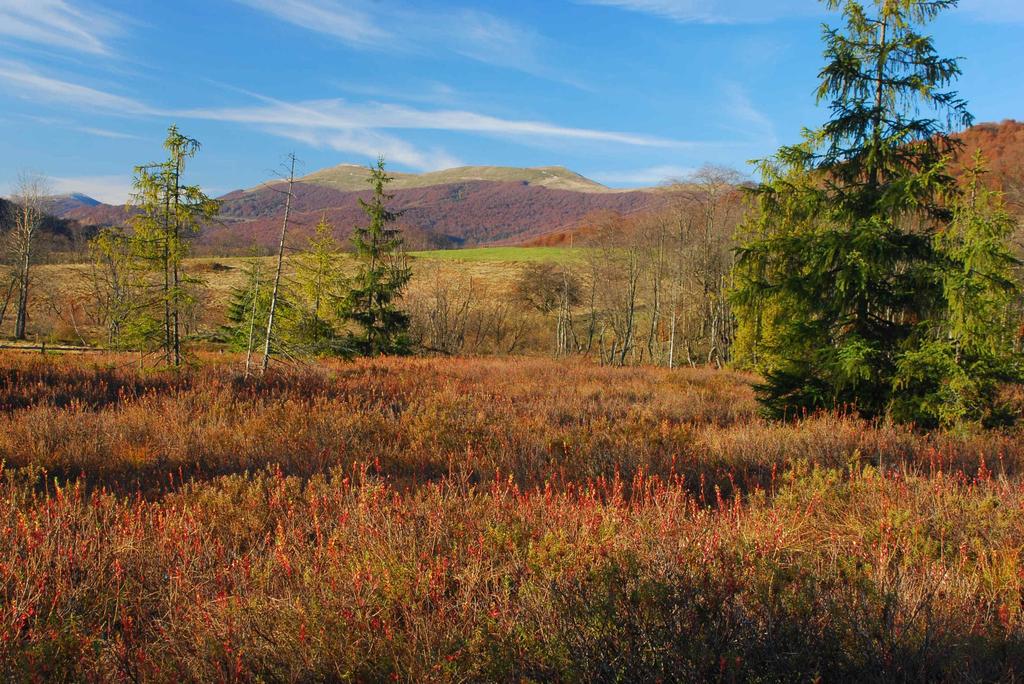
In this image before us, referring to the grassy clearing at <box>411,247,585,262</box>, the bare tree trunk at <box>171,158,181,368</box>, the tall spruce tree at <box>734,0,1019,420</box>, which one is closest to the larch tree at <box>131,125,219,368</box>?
the bare tree trunk at <box>171,158,181,368</box>

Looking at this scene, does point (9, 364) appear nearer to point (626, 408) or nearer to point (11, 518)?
point (11, 518)

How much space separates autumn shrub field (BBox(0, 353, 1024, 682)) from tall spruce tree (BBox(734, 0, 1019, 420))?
1.86 m

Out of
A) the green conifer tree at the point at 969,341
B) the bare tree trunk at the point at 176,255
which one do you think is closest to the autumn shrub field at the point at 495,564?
the green conifer tree at the point at 969,341

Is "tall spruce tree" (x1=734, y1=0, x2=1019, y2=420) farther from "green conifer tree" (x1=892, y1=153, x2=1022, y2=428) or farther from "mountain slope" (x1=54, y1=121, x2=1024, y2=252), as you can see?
"mountain slope" (x1=54, y1=121, x2=1024, y2=252)

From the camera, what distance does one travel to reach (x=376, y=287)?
23469mm

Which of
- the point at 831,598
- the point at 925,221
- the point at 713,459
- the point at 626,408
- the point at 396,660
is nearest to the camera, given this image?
the point at 396,660

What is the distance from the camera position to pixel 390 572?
310cm

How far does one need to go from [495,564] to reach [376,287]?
21.1 meters

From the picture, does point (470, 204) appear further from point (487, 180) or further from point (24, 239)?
point (24, 239)

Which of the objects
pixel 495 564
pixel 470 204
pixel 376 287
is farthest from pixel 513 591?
pixel 470 204

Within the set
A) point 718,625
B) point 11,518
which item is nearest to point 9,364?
point 11,518

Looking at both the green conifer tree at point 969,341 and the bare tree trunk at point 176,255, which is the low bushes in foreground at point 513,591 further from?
the bare tree trunk at point 176,255

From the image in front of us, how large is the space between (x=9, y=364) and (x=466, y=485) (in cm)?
1162

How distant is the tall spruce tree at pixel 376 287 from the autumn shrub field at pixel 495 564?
668 inches
